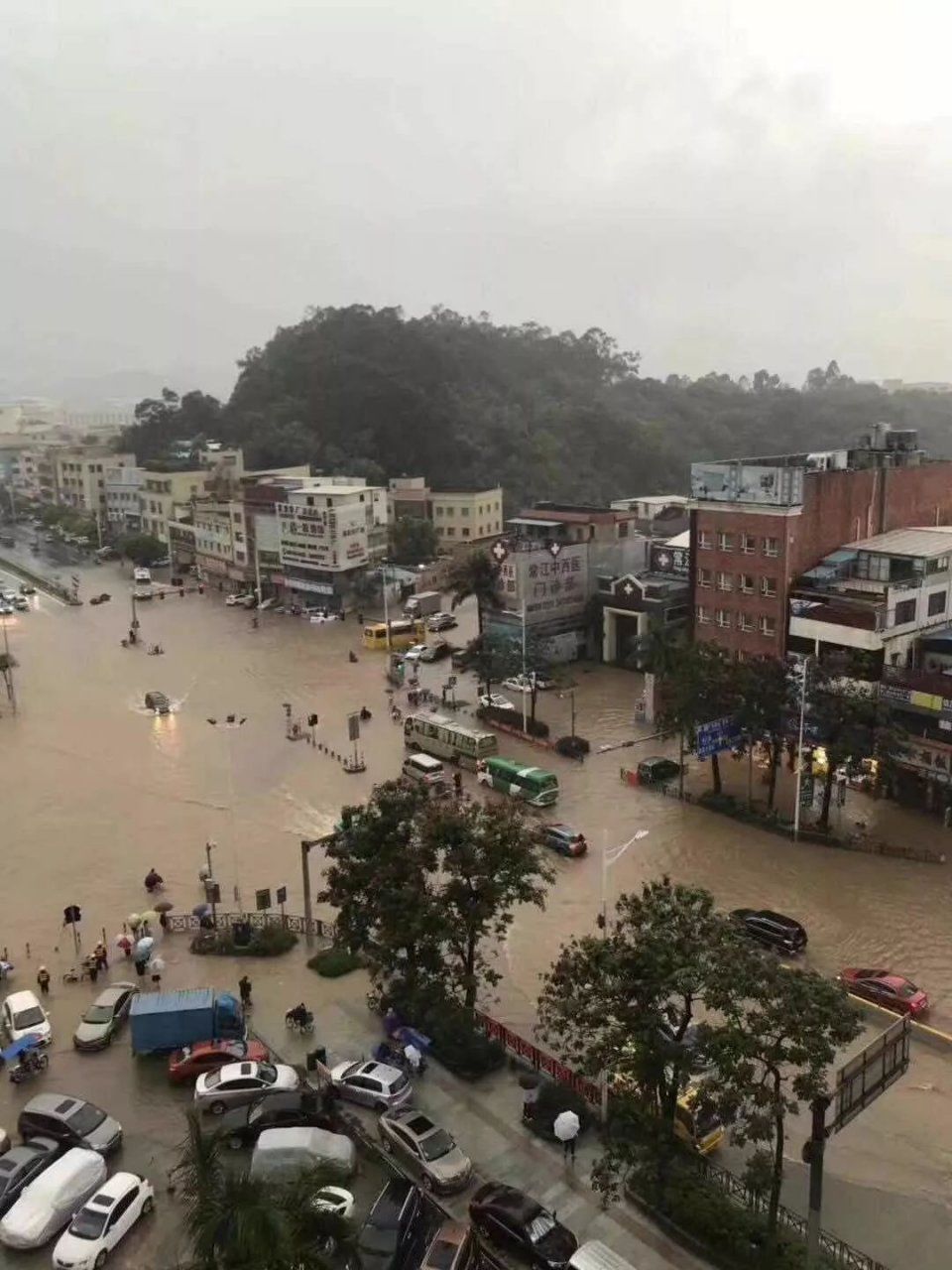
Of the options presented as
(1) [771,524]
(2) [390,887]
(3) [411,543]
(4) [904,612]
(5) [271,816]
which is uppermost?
(1) [771,524]

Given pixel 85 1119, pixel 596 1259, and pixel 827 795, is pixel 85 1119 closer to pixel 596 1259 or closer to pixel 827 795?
pixel 596 1259

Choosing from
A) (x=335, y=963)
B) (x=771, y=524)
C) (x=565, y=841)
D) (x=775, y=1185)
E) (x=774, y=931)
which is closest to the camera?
(x=775, y=1185)

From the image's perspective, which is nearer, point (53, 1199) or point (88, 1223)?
point (88, 1223)

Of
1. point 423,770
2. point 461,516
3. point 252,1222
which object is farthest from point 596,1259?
point 461,516

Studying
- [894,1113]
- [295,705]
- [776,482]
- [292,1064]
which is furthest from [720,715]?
[295,705]

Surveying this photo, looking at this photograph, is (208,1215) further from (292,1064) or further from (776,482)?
(776,482)

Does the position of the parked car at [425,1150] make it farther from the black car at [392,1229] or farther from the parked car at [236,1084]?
the parked car at [236,1084]

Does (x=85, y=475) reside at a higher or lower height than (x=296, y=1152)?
higher

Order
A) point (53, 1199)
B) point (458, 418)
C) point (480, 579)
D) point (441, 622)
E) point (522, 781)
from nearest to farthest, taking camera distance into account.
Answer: point (53, 1199) < point (522, 781) < point (480, 579) < point (441, 622) < point (458, 418)

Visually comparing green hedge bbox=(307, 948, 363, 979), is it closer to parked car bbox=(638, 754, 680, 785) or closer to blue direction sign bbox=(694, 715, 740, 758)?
blue direction sign bbox=(694, 715, 740, 758)
